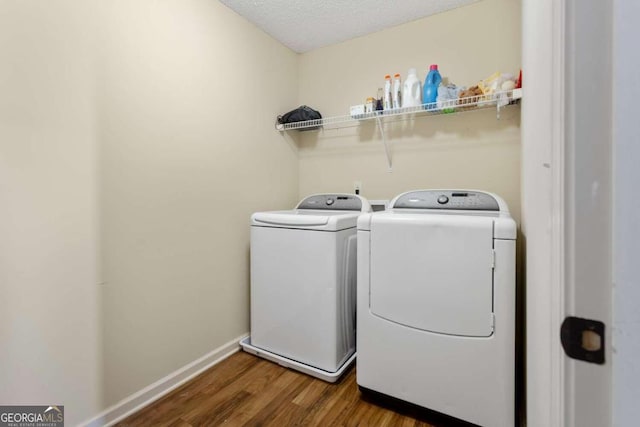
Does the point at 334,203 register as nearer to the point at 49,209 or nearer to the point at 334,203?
the point at 334,203

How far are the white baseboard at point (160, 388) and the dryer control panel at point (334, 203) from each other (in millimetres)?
1071

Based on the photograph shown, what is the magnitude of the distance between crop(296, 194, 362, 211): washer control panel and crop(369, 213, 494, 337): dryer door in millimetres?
566

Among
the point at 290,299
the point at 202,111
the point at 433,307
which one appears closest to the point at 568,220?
the point at 433,307

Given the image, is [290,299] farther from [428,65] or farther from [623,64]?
[428,65]

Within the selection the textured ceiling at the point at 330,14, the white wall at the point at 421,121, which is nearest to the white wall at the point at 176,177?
the textured ceiling at the point at 330,14

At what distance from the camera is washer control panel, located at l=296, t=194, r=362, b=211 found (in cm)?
197

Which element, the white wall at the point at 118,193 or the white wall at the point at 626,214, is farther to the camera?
the white wall at the point at 118,193

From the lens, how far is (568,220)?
0.34 metres

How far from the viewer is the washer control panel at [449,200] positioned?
4.85 feet

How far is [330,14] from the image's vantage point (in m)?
1.94

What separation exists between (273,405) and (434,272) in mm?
1032

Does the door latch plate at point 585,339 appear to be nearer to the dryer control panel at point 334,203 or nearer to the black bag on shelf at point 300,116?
the dryer control panel at point 334,203

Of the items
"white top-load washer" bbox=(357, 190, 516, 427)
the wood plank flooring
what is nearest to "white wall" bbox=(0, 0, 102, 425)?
the wood plank flooring

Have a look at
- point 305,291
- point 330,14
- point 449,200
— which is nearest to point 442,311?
point 449,200
